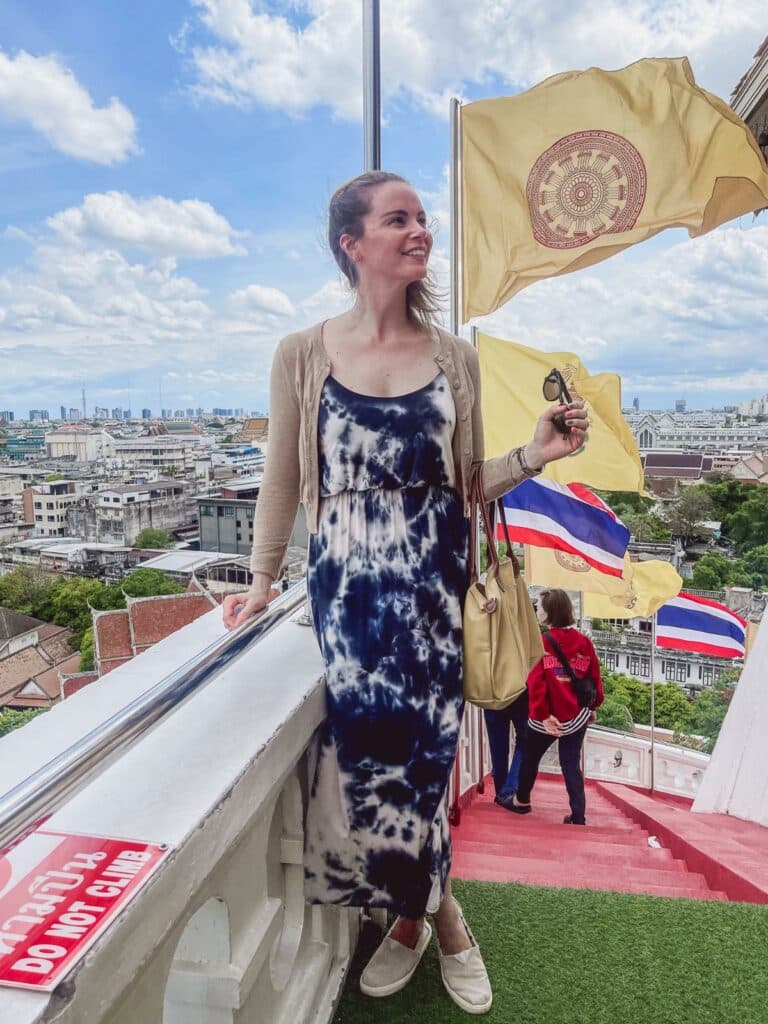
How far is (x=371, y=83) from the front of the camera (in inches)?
74.0

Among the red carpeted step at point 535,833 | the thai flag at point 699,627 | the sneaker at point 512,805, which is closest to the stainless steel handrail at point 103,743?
the red carpeted step at point 535,833

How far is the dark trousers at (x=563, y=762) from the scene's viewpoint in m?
3.05

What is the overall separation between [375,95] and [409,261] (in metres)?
1.05

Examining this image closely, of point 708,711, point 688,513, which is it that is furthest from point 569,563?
point 708,711

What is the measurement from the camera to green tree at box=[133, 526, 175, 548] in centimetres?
112

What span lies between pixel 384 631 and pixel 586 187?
2902 millimetres

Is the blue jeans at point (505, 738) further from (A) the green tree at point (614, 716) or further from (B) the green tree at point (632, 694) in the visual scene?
(B) the green tree at point (632, 694)

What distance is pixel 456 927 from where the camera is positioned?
49.3 inches

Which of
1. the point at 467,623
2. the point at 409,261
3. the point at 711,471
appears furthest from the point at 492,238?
the point at 711,471

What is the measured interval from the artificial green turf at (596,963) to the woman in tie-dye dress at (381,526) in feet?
0.77

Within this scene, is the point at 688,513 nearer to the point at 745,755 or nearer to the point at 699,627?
the point at 699,627

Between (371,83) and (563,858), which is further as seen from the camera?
(563,858)

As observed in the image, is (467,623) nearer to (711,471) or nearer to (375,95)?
(375,95)

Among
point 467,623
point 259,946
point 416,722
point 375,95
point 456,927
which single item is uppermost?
point 375,95
